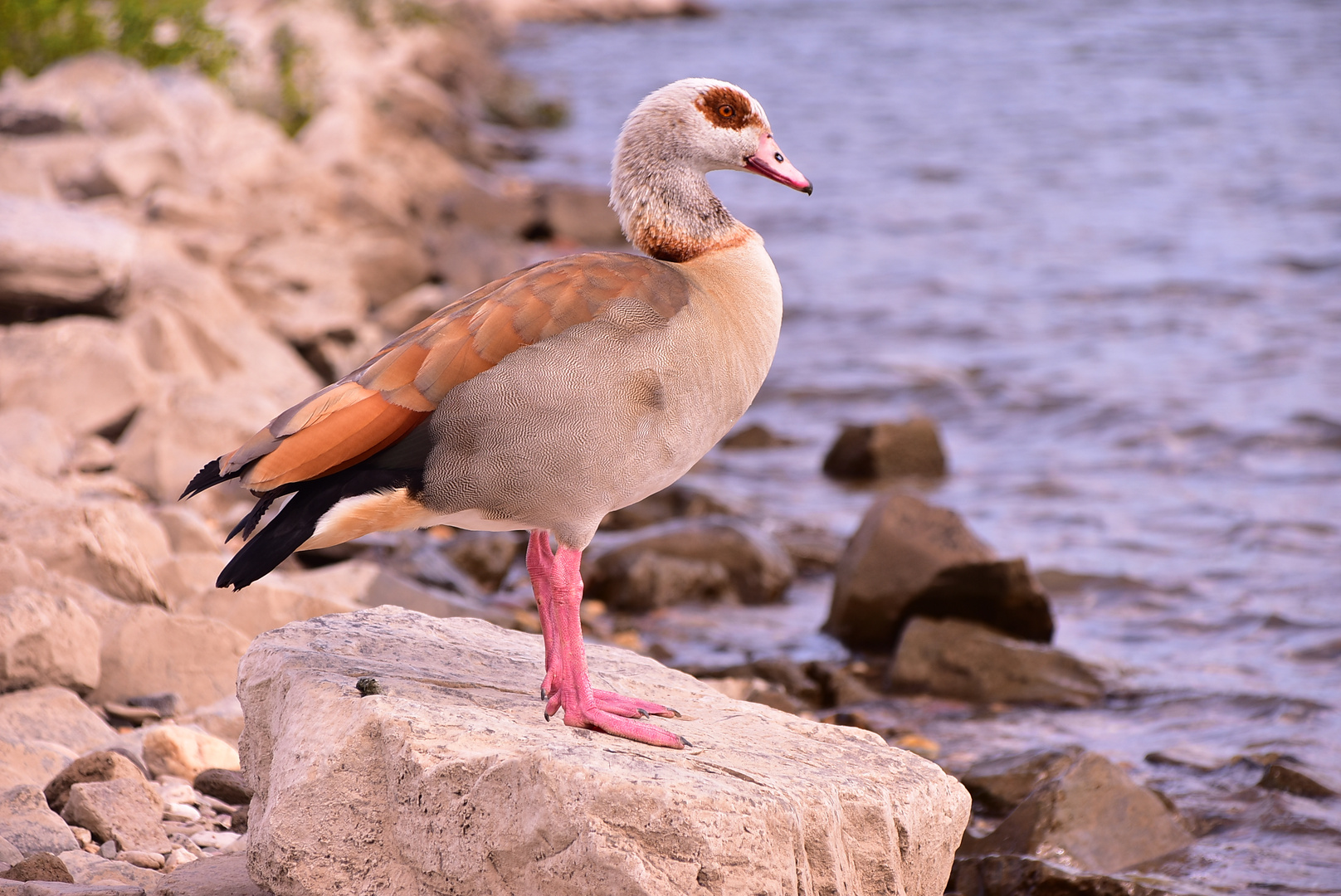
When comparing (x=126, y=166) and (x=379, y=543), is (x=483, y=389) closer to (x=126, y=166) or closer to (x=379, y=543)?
(x=379, y=543)

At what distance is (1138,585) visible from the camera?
8344mm

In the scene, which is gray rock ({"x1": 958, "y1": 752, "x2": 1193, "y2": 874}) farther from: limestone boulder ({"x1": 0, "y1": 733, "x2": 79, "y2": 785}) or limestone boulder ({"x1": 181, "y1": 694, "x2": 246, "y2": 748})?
limestone boulder ({"x1": 0, "y1": 733, "x2": 79, "y2": 785})

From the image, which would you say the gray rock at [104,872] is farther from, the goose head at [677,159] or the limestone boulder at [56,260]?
the limestone boulder at [56,260]

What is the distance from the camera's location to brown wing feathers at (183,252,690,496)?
3.60m

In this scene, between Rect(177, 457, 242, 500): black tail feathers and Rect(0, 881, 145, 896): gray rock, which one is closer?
Rect(0, 881, 145, 896): gray rock

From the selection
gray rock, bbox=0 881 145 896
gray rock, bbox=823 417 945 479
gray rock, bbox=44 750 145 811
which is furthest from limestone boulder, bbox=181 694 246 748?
gray rock, bbox=823 417 945 479

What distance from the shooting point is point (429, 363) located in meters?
3.77

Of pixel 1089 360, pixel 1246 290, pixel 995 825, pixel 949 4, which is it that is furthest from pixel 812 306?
pixel 949 4

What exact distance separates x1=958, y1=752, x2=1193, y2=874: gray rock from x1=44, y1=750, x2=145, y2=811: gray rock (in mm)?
2976

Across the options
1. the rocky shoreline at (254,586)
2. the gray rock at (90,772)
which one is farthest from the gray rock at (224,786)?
the gray rock at (90,772)

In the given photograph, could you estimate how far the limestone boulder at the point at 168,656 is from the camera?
5.39 meters

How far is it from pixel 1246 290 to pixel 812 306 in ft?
14.4

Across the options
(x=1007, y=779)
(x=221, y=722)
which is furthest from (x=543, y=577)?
(x=1007, y=779)

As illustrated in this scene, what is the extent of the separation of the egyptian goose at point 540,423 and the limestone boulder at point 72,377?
4904mm
